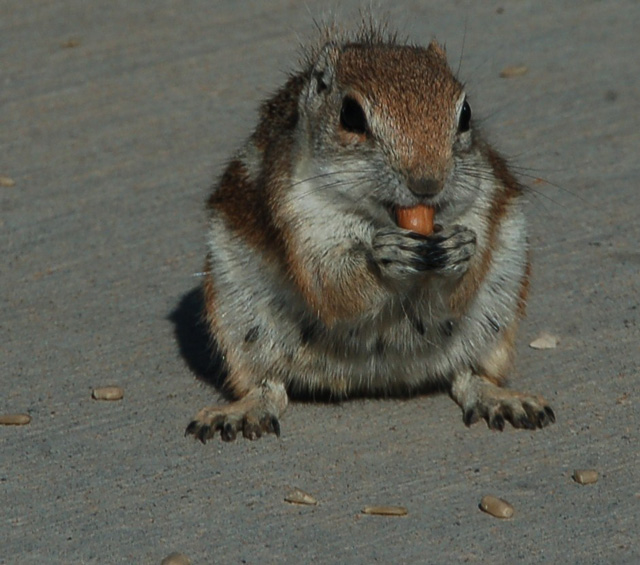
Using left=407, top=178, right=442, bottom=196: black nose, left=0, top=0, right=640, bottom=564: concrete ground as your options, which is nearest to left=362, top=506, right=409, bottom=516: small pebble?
left=0, top=0, right=640, bottom=564: concrete ground

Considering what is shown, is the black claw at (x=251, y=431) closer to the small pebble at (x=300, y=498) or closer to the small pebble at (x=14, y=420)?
the small pebble at (x=300, y=498)

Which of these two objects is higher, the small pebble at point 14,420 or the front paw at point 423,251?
the front paw at point 423,251

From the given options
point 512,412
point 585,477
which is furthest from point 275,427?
point 585,477

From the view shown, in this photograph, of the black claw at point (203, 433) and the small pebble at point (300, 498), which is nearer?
the small pebble at point (300, 498)

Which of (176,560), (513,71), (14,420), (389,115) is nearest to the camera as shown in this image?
(176,560)

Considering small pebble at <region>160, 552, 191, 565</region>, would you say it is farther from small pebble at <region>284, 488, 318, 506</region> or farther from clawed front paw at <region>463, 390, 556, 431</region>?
clawed front paw at <region>463, 390, 556, 431</region>

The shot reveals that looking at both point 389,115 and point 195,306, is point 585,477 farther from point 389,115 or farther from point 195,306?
point 195,306

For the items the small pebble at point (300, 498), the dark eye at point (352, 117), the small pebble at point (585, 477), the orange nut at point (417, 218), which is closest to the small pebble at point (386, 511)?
the small pebble at point (300, 498)
